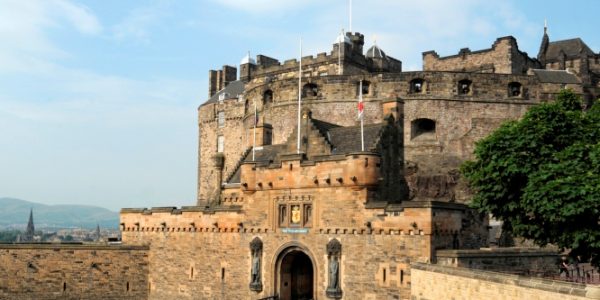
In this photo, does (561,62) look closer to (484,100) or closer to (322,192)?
(484,100)

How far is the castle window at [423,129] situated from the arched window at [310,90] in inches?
254

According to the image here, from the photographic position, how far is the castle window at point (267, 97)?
42.8 meters

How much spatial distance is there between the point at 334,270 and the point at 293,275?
3687 millimetres

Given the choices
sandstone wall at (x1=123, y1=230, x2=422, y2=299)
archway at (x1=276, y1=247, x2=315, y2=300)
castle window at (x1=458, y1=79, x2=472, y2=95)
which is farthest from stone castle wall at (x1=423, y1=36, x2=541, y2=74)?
sandstone wall at (x1=123, y1=230, x2=422, y2=299)

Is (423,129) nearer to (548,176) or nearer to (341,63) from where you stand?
(341,63)

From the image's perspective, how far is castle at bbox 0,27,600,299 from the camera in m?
23.5

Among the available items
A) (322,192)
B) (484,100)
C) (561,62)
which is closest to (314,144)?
(322,192)

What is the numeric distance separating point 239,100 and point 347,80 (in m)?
18.5

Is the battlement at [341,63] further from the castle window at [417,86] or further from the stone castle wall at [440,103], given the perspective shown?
the castle window at [417,86]

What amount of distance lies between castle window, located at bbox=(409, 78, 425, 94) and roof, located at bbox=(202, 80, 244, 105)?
78.0 ft

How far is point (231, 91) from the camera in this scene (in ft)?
201

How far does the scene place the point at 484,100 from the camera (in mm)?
37844

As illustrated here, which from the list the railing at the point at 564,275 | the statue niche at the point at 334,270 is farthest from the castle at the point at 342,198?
the railing at the point at 564,275

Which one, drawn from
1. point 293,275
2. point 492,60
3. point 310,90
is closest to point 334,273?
point 293,275
